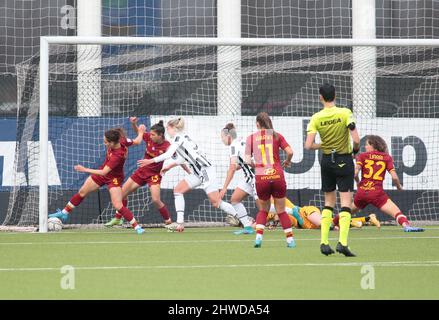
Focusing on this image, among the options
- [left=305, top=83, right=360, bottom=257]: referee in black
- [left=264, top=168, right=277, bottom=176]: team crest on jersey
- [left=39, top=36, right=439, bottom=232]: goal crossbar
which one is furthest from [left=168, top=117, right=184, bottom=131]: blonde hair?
[left=305, top=83, right=360, bottom=257]: referee in black

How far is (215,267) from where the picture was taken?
11578 millimetres

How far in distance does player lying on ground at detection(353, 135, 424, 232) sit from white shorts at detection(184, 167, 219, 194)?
251 cm

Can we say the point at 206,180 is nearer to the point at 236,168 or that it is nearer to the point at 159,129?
the point at 236,168

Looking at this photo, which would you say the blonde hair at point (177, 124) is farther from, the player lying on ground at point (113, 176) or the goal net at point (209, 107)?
the goal net at point (209, 107)

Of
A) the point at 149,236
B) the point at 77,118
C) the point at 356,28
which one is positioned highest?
the point at 356,28

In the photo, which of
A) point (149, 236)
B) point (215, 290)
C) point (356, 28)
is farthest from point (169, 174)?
point (215, 290)

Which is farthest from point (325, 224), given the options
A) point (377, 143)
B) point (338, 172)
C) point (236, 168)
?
point (236, 168)

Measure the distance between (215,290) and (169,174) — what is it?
Result: 39.8 ft

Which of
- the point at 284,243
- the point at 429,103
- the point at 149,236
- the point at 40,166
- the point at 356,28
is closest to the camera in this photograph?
the point at 284,243

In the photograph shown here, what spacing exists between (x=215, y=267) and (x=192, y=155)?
7786mm

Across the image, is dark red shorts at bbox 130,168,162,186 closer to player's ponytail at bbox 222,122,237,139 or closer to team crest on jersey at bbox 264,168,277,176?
player's ponytail at bbox 222,122,237,139

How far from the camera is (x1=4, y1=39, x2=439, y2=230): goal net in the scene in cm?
2088
